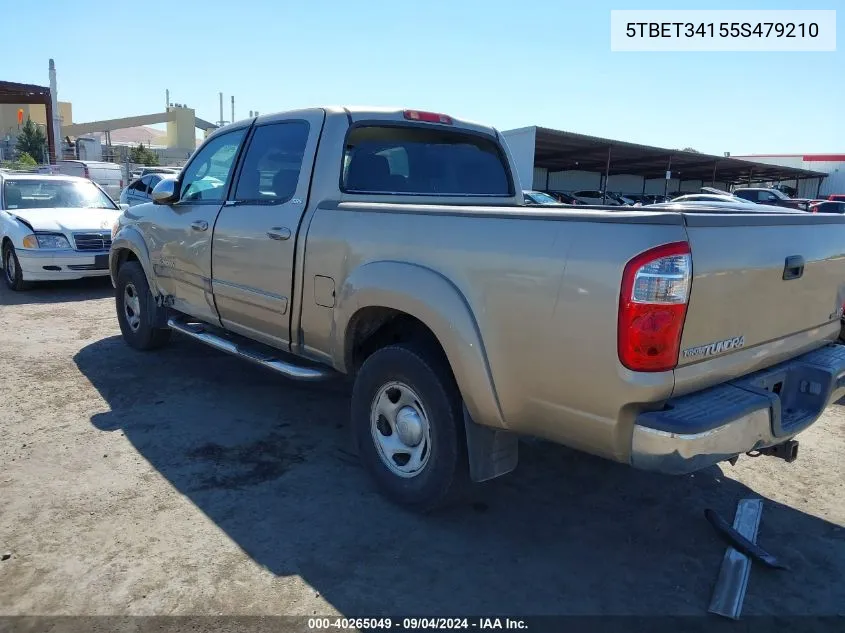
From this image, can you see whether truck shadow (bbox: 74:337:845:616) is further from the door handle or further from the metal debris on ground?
the door handle

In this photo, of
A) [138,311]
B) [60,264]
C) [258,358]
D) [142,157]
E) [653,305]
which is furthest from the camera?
[142,157]

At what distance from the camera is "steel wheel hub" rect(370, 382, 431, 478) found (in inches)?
127

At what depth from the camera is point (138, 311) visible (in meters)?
5.96

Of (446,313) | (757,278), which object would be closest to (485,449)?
(446,313)

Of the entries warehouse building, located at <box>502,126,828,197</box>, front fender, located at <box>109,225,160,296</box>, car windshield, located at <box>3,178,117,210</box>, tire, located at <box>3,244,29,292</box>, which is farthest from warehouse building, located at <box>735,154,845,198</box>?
front fender, located at <box>109,225,160,296</box>

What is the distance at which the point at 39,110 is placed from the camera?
68.8m

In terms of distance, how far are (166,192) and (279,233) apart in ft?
5.51


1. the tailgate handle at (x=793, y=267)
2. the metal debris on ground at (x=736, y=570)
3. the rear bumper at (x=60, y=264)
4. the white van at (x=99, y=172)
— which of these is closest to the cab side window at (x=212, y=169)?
the tailgate handle at (x=793, y=267)

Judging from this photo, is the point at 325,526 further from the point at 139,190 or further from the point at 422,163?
the point at 139,190

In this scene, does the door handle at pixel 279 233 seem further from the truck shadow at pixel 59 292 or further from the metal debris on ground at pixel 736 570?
the truck shadow at pixel 59 292

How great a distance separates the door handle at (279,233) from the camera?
3779mm

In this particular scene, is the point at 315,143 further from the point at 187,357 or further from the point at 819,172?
the point at 819,172

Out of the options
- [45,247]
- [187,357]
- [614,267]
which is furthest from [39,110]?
[614,267]

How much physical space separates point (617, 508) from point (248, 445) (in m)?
2.27
